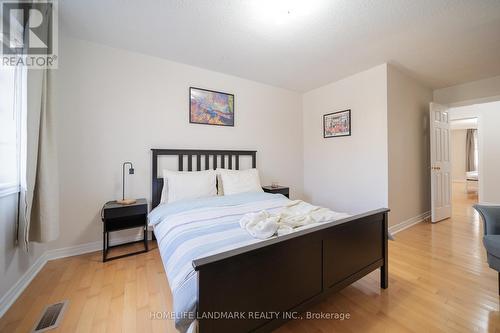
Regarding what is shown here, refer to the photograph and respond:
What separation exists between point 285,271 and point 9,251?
6.73ft

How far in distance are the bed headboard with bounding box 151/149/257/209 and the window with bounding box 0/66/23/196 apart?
114cm

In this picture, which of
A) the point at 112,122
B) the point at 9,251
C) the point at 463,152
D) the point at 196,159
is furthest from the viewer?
the point at 463,152

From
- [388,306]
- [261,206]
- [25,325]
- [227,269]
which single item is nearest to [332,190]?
[261,206]

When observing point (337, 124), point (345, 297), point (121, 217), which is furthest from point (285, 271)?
point (337, 124)

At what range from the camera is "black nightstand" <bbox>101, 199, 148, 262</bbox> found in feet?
6.84

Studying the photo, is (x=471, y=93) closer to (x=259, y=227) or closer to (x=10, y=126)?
(x=259, y=227)

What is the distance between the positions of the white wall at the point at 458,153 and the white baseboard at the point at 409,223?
6533mm

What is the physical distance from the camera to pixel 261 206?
2125 millimetres

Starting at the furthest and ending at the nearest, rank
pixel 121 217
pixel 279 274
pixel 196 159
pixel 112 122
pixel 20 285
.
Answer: pixel 196 159
pixel 112 122
pixel 121 217
pixel 20 285
pixel 279 274

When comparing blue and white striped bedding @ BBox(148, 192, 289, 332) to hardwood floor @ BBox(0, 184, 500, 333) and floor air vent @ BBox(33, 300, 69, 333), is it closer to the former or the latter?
hardwood floor @ BBox(0, 184, 500, 333)

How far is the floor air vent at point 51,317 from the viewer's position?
128 cm

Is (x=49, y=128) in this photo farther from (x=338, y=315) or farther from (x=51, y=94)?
(x=338, y=315)

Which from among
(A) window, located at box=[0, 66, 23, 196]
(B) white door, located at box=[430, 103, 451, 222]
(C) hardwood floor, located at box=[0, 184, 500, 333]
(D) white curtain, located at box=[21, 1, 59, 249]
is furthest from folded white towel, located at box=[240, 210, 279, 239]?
(B) white door, located at box=[430, 103, 451, 222]

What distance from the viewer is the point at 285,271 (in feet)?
3.71
